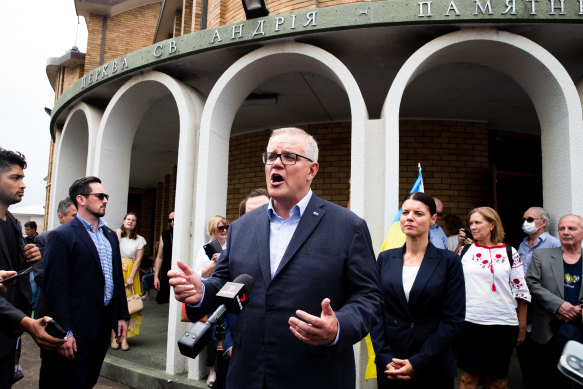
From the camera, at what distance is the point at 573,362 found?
Result: 114cm

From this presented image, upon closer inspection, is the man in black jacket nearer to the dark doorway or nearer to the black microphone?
the black microphone

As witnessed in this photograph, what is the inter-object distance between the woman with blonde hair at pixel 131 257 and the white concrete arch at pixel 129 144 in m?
0.22

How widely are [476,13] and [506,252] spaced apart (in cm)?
248

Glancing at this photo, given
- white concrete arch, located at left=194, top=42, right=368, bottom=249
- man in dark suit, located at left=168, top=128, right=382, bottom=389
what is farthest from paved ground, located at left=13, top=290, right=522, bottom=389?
man in dark suit, located at left=168, top=128, right=382, bottom=389

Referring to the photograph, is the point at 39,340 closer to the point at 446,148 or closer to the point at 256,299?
the point at 256,299

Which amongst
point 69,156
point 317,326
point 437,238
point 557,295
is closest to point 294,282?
A: point 317,326

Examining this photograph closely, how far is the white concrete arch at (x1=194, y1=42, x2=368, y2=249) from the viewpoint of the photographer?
14.9ft

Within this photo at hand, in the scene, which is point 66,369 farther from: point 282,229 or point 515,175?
point 515,175

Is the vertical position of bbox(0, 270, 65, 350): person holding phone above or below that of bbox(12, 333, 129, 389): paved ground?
above

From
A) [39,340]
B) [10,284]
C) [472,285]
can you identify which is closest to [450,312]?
[472,285]

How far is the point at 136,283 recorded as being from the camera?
618cm

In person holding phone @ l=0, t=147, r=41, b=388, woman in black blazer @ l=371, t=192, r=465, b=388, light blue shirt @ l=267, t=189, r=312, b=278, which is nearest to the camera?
Result: light blue shirt @ l=267, t=189, r=312, b=278

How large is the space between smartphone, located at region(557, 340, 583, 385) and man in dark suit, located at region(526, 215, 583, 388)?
9.31 feet

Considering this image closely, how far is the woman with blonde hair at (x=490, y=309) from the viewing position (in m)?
3.37
